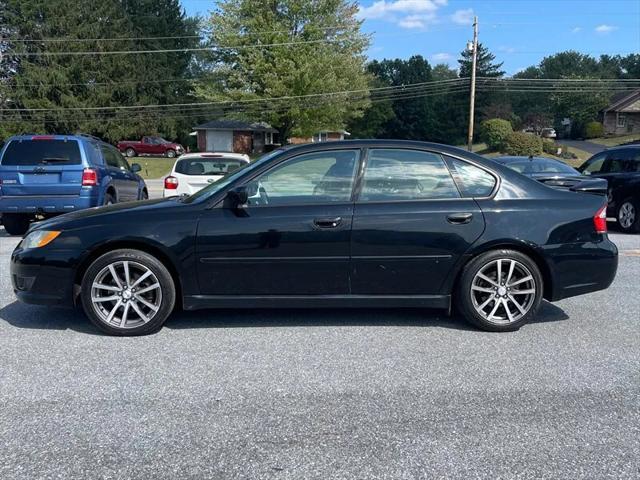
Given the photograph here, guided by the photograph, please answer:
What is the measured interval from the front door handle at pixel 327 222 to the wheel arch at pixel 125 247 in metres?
1.21

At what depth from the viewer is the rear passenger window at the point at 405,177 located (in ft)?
15.9

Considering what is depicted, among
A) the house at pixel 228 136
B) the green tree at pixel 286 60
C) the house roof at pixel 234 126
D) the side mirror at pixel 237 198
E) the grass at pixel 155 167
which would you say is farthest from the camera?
the house at pixel 228 136

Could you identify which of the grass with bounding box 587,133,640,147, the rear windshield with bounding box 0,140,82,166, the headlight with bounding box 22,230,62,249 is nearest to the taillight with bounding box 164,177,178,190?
the rear windshield with bounding box 0,140,82,166

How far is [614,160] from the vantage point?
38.8 feet

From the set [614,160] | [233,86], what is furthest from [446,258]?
[233,86]

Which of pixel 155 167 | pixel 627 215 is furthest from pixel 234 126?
pixel 627 215

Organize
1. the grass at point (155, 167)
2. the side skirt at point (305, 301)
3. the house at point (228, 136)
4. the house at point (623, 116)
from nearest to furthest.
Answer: the side skirt at point (305, 301)
the grass at point (155, 167)
the house at point (228, 136)
the house at point (623, 116)

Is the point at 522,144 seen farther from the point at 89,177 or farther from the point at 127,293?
the point at 127,293

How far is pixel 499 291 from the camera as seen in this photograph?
485 cm

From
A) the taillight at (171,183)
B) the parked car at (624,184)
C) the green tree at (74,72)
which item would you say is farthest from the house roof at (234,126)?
the parked car at (624,184)

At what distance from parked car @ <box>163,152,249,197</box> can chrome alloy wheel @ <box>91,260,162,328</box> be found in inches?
245

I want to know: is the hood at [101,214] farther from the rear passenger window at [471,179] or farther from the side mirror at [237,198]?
the rear passenger window at [471,179]

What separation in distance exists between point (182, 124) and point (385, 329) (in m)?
57.8

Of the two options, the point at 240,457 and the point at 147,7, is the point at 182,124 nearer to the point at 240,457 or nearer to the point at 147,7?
the point at 147,7
